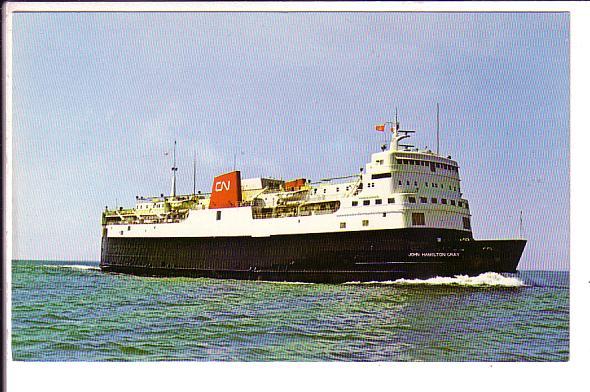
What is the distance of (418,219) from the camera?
9.67m

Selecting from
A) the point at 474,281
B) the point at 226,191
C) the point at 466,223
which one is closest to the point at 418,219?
the point at 466,223

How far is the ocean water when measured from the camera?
6.90m

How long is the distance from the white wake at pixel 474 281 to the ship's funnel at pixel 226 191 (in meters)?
2.93

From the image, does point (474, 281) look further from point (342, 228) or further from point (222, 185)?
point (222, 185)

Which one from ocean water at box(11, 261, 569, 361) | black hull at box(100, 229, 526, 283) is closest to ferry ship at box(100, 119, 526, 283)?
black hull at box(100, 229, 526, 283)

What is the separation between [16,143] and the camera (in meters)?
7.39

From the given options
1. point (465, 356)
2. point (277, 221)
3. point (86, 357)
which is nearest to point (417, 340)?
point (465, 356)

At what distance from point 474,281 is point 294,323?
10.0 ft

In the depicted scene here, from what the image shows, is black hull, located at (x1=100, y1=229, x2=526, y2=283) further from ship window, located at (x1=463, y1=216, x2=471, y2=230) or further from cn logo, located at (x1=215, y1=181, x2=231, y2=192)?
cn logo, located at (x1=215, y1=181, x2=231, y2=192)

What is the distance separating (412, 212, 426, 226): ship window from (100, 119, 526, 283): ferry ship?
0.6 inches
